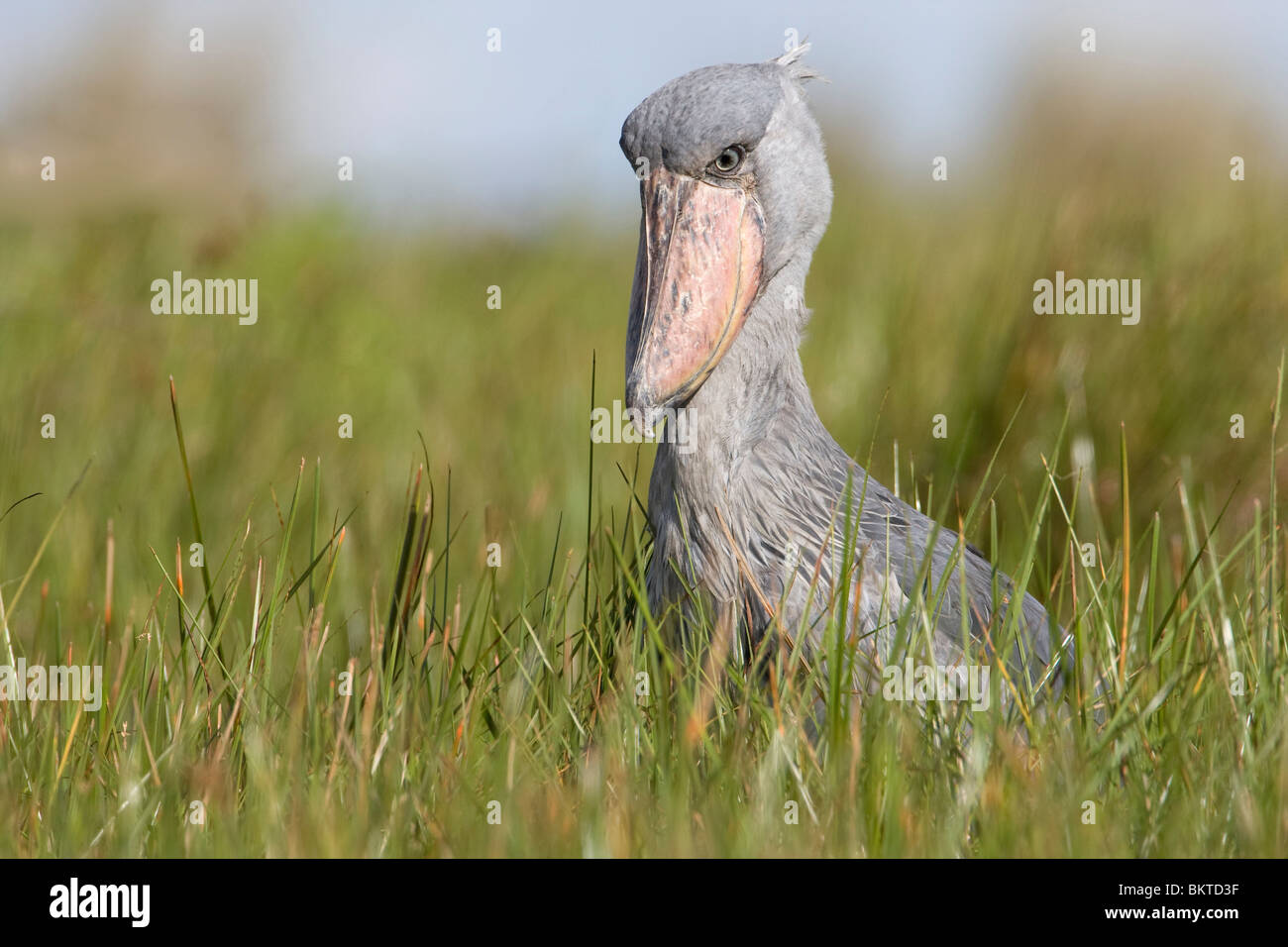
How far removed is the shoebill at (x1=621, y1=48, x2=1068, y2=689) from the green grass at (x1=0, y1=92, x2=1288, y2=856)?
0.16 metres

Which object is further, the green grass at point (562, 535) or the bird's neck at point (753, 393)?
the bird's neck at point (753, 393)

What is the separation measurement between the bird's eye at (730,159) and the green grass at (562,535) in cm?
66

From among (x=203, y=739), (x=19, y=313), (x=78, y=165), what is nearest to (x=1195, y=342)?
(x=203, y=739)

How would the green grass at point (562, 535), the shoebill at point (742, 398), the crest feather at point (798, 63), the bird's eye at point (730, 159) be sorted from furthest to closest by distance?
the crest feather at point (798, 63)
the bird's eye at point (730, 159)
the shoebill at point (742, 398)
the green grass at point (562, 535)

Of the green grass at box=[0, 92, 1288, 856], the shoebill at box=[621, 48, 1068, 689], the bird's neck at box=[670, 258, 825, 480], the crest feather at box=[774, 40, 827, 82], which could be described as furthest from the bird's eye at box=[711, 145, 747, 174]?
the green grass at box=[0, 92, 1288, 856]

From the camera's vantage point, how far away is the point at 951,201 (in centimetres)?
910

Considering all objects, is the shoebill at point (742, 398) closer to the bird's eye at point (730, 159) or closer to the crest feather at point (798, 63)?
the bird's eye at point (730, 159)

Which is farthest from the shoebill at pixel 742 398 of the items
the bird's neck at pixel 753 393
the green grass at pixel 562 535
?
the green grass at pixel 562 535

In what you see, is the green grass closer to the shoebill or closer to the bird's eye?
the shoebill

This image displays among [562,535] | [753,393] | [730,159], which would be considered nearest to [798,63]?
[730,159]

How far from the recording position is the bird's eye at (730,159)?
2949mm

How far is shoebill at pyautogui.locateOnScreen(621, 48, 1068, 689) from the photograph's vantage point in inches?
112

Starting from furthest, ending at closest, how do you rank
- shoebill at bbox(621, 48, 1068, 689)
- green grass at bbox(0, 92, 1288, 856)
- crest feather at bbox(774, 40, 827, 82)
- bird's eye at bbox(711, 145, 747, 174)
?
crest feather at bbox(774, 40, 827, 82) < bird's eye at bbox(711, 145, 747, 174) < shoebill at bbox(621, 48, 1068, 689) < green grass at bbox(0, 92, 1288, 856)
